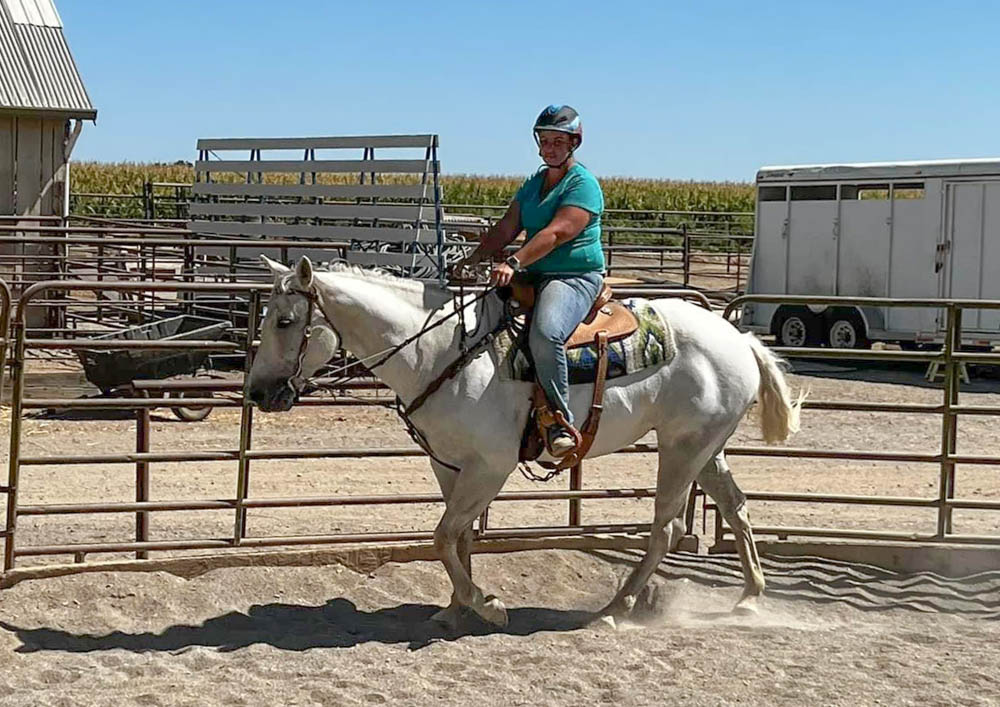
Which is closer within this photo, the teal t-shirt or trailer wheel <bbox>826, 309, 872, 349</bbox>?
the teal t-shirt

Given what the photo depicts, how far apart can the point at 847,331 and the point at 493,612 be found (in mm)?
13723

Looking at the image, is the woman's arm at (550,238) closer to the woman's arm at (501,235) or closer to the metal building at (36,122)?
the woman's arm at (501,235)

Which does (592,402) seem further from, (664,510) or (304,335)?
(304,335)

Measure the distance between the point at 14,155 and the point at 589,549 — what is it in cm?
1512

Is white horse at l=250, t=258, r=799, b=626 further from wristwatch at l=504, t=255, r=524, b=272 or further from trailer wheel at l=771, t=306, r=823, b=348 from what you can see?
trailer wheel at l=771, t=306, r=823, b=348

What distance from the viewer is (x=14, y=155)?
2081 centimetres

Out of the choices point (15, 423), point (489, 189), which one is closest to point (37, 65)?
point (15, 423)

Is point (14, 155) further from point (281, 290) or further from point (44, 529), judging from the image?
point (281, 290)

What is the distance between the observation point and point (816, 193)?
20516 millimetres

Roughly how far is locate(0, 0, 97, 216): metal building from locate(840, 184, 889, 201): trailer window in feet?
34.3

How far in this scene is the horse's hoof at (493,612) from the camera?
265 inches

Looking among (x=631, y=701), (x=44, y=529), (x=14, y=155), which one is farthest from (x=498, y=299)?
(x=14, y=155)

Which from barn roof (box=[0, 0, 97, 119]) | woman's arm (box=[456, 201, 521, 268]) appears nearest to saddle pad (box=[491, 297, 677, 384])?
woman's arm (box=[456, 201, 521, 268])

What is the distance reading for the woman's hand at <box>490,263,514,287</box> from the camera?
6309 mm
